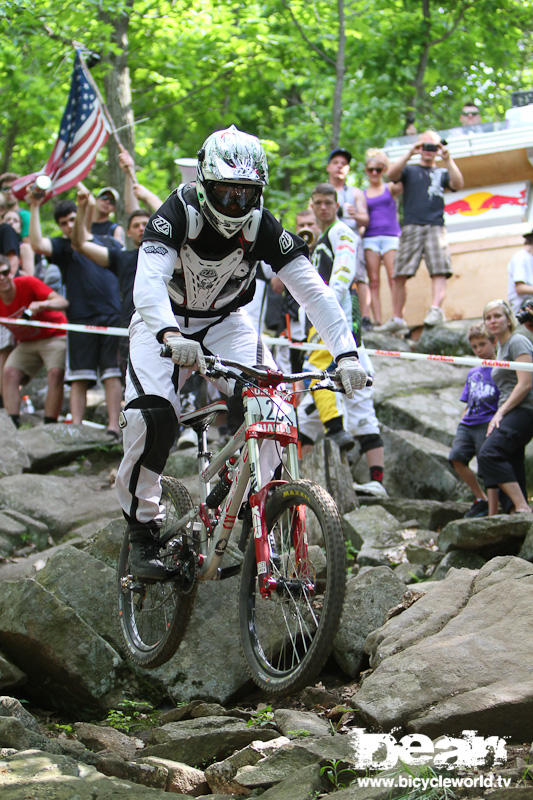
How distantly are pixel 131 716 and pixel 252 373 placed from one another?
7.27 ft

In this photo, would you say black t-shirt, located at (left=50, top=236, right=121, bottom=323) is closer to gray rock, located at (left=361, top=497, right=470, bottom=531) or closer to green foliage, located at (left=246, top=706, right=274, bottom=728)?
gray rock, located at (left=361, top=497, right=470, bottom=531)

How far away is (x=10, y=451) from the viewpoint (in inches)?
407

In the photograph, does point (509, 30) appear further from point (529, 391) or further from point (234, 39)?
point (529, 391)

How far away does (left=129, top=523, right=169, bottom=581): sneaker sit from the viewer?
225 inches

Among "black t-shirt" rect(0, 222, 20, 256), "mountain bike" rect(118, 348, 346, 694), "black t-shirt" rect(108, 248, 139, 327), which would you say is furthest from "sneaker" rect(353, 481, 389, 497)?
"black t-shirt" rect(0, 222, 20, 256)

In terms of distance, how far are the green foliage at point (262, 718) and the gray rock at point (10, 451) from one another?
532cm

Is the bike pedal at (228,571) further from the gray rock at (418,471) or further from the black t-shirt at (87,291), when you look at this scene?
the black t-shirt at (87,291)

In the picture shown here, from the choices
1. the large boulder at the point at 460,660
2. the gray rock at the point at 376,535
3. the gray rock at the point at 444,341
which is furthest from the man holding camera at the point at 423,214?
the large boulder at the point at 460,660

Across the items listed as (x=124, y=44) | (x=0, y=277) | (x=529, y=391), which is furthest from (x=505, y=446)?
(x=124, y=44)

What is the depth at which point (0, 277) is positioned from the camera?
36.7ft

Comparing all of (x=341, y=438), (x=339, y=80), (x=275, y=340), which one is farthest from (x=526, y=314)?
(x=339, y=80)

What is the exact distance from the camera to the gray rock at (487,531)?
22.7ft

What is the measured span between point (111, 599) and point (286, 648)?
1626mm

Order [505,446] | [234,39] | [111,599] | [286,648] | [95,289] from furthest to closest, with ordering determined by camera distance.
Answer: [234,39]
[95,289]
[505,446]
[111,599]
[286,648]
